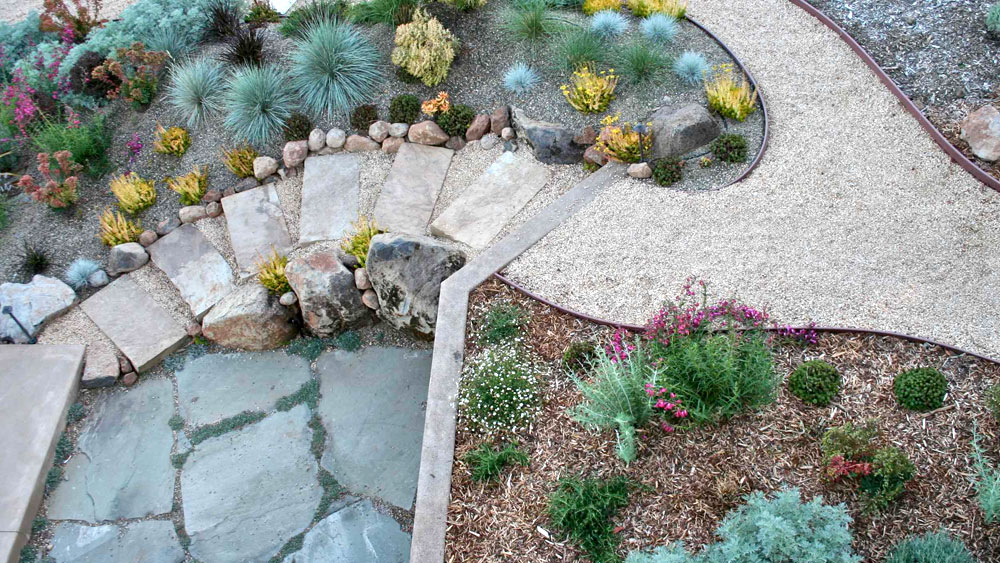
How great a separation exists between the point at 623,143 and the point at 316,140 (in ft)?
9.73

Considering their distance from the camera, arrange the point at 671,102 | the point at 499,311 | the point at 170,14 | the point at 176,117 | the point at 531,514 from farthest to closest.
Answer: the point at 170,14
the point at 176,117
the point at 671,102
the point at 499,311
the point at 531,514

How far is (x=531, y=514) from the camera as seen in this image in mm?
4457

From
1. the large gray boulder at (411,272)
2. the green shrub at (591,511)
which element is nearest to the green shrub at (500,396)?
Result: the green shrub at (591,511)

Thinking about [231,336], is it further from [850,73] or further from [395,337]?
[850,73]

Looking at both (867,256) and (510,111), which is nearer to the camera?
(867,256)

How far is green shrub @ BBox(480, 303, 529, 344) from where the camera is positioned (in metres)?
5.32

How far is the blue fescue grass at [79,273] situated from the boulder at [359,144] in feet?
8.40

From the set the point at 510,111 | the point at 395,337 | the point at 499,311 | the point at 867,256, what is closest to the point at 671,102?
the point at 510,111

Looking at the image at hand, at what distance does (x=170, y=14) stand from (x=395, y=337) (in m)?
4.97

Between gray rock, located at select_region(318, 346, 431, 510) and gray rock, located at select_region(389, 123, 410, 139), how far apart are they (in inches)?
88.0

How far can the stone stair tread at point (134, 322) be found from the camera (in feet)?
20.5

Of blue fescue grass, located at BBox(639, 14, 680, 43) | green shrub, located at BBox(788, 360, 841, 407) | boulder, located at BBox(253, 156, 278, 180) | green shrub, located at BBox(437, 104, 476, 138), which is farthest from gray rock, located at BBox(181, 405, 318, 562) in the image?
blue fescue grass, located at BBox(639, 14, 680, 43)

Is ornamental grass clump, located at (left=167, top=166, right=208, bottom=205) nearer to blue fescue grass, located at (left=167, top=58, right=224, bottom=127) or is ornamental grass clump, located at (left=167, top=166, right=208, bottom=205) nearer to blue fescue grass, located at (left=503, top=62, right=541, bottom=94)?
blue fescue grass, located at (left=167, top=58, right=224, bottom=127)

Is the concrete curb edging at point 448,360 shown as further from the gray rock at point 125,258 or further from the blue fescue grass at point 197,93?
the blue fescue grass at point 197,93
